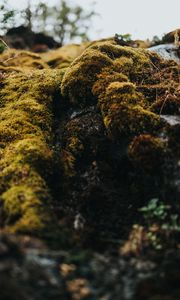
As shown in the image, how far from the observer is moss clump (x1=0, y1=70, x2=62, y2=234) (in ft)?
14.0

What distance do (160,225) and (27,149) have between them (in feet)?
7.17

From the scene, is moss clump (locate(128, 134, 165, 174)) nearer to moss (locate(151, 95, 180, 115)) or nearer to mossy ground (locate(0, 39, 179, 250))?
mossy ground (locate(0, 39, 179, 250))

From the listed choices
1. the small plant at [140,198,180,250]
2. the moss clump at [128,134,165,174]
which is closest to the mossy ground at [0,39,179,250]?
the moss clump at [128,134,165,174]

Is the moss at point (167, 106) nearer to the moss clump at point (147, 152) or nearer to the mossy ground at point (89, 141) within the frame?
the mossy ground at point (89, 141)

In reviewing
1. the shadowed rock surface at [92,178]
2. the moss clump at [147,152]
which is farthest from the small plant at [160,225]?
the moss clump at [147,152]

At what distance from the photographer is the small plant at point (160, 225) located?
4.04 m

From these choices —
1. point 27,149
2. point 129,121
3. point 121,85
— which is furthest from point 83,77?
point 27,149

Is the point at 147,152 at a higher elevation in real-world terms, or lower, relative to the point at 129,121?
lower

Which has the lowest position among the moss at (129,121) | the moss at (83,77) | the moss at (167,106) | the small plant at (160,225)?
the small plant at (160,225)

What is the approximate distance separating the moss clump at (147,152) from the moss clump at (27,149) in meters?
1.18

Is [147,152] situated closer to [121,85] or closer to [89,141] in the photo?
[89,141]

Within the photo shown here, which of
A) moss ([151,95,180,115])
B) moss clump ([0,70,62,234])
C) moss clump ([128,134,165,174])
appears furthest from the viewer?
moss ([151,95,180,115])

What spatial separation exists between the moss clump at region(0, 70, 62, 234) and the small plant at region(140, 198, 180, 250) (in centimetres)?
111

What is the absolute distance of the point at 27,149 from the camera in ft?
17.6
